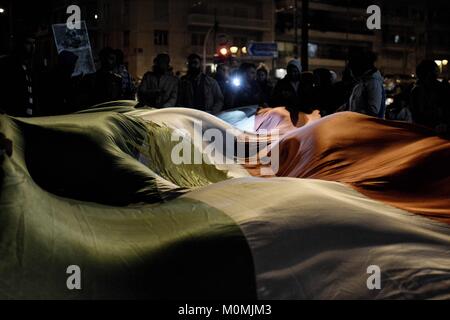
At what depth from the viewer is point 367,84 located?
263 inches

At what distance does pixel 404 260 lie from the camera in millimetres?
3107

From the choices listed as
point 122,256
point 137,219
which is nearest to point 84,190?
point 137,219

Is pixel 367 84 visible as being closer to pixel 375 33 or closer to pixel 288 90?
pixel 288 90

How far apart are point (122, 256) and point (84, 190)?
3.57ft

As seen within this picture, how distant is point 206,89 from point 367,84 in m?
3.62

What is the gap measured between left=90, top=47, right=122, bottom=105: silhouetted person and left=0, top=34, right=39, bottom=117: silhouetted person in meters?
1.54

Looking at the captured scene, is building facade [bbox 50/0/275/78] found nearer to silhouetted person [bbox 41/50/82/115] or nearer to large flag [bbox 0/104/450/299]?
silhouetted person [bbox 41/50/82/115]

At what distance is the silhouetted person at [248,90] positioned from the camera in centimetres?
1107

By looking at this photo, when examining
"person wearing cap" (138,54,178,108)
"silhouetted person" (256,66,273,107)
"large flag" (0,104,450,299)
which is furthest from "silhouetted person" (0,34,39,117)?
"silhouetted person" (256,66,273,107)

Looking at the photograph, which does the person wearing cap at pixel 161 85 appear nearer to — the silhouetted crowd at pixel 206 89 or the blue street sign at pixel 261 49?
the silhouetted crowd at pixel 206 89

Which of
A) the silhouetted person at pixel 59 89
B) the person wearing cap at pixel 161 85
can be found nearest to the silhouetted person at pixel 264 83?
the person wearing cap at pixel 161 85

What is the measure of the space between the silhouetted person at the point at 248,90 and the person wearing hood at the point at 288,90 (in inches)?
37.6

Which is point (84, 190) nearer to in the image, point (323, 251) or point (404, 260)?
point (323, 251)
